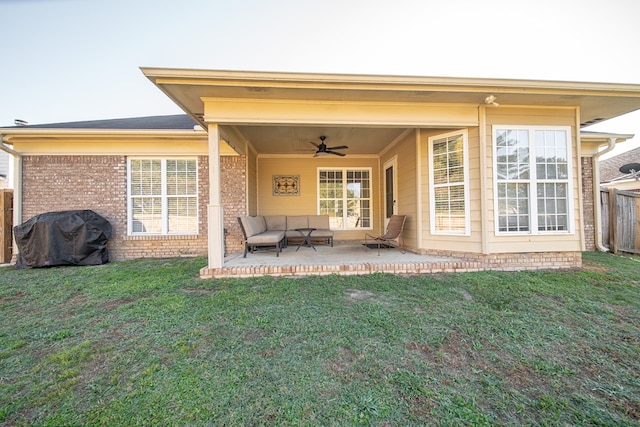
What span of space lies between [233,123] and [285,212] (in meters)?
4.02

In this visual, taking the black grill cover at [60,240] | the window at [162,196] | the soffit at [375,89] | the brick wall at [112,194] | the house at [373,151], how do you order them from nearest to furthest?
the soffit at [375,89] → the house at [373,151] → the black grill cover at [60,240] → the brick wall at [112,194] → the window at [162,196]

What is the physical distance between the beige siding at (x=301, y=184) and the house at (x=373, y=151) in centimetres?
39

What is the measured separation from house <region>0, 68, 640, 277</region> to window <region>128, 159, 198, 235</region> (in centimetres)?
3

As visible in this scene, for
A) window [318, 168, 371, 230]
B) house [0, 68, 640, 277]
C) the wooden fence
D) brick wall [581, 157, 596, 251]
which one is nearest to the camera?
house [0, 68, 640, 277]

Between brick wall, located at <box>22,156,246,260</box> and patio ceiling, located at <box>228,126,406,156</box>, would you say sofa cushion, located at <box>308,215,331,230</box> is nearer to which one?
patio ceiling, located at <box>228,126,406,156</box>

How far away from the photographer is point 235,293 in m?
3.52

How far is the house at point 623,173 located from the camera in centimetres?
1003

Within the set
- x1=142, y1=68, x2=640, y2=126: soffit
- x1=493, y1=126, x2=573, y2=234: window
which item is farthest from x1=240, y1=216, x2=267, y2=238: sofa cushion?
x1=493, y1=126, x2=573, y2=234: window

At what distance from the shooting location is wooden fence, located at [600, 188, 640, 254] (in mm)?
6242

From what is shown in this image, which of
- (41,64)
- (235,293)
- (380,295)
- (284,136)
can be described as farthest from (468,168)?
(41,64)

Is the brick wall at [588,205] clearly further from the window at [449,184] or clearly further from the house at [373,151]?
the window at [449,184]

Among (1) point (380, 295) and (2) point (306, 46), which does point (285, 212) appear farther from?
(2) point (306, 46)

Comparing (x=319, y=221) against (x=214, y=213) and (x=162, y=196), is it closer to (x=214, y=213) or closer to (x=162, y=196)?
(x=214, y=213)

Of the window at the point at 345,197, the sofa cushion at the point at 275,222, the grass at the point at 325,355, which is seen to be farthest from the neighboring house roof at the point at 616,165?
the sofa cushion at the point at 275,222
